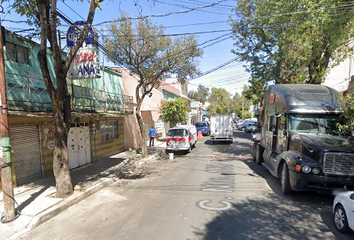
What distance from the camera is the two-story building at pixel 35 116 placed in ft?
23.0

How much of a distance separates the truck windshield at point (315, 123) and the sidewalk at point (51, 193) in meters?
6.84

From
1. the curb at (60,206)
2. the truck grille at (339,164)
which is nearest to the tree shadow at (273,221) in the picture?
the truck grille at (339,164)

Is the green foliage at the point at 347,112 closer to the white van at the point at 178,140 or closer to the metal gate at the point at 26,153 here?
the white van at the point at 178,140

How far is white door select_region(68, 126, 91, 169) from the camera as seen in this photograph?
9797 millimetres

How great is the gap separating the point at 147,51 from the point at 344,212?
10487mm

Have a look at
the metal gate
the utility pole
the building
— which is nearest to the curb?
the utility pole

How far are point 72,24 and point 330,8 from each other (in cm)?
928

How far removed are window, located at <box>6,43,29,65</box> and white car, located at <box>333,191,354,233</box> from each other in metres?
10.1

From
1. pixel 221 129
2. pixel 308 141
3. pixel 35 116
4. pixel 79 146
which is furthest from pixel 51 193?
pixel 221 129

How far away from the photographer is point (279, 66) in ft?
46.5

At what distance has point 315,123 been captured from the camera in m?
6.58

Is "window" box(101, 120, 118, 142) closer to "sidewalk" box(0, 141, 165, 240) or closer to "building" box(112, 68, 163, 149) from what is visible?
"building" box(112, 68, 163, 149)

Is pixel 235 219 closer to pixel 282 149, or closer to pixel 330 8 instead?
pixel 282 149

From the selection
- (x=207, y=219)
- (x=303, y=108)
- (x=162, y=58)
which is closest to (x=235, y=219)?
(x=207, y=219)
